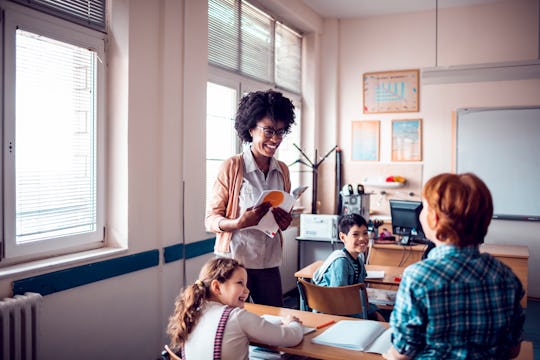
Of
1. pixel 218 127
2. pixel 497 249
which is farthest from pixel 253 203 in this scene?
pixel 497 249

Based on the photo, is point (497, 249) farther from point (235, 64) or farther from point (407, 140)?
point (235, 64)

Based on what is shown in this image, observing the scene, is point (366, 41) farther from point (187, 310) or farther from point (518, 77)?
point (187, 310)

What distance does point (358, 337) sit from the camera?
1.87 m

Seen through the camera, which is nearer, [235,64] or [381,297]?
[381,297]

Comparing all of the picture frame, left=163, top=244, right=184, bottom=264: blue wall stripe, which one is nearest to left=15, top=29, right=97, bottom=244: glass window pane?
left=163, top=244, right=184, bottom=264: blue wall stripe

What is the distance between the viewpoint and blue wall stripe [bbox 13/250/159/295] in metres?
2.41

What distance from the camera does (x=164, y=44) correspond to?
325cm

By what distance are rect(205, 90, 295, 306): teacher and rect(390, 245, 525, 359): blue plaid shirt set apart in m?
1.07

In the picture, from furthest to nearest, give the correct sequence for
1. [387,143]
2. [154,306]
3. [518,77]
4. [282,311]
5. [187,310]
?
[387,143]
[518,77]
[154,306]
[282,311]
[187,310]

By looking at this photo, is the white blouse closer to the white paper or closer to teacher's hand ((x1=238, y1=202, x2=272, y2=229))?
teacher's hand ((x1=238, y1=202, x2=272, y2=229))

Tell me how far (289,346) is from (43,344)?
1.34 m

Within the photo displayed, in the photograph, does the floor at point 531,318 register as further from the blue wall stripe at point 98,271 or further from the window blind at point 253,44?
the window blind at point 253,44

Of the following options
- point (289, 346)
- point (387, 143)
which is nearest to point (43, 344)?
point (289, 346)

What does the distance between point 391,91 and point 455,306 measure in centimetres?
482
